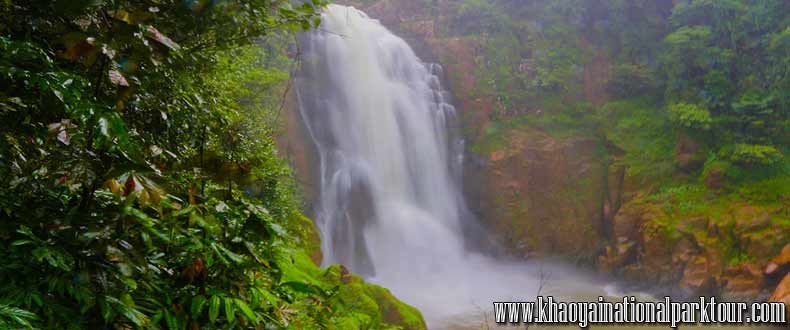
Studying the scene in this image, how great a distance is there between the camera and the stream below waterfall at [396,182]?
12.6m

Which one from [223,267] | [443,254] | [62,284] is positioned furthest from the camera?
[443,254]

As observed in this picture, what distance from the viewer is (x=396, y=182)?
14617mm

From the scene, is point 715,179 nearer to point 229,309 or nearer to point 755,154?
point 755,154

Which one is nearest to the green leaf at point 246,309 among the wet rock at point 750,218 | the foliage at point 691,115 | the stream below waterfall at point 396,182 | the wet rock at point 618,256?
the stream below waterfall at point 396,182

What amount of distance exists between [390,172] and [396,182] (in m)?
0.34

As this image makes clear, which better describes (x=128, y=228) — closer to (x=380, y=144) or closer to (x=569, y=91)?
(x=380, y=144)

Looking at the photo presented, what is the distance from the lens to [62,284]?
4.82 ft

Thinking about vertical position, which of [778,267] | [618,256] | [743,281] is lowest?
[743,281]

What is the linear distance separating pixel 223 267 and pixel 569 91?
671 inches

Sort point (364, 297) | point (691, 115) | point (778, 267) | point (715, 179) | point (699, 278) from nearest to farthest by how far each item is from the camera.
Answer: point (364, 297), point (778, 267), point (699, 278), point (715, 179), point (691, 115)

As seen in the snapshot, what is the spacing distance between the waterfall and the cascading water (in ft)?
0.11

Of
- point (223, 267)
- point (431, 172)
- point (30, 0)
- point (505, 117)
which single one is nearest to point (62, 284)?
point (223, 267)

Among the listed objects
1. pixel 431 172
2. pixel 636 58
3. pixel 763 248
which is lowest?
pixel 763 248

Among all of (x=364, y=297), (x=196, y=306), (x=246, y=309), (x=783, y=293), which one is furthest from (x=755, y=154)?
(x=196, y=306)
